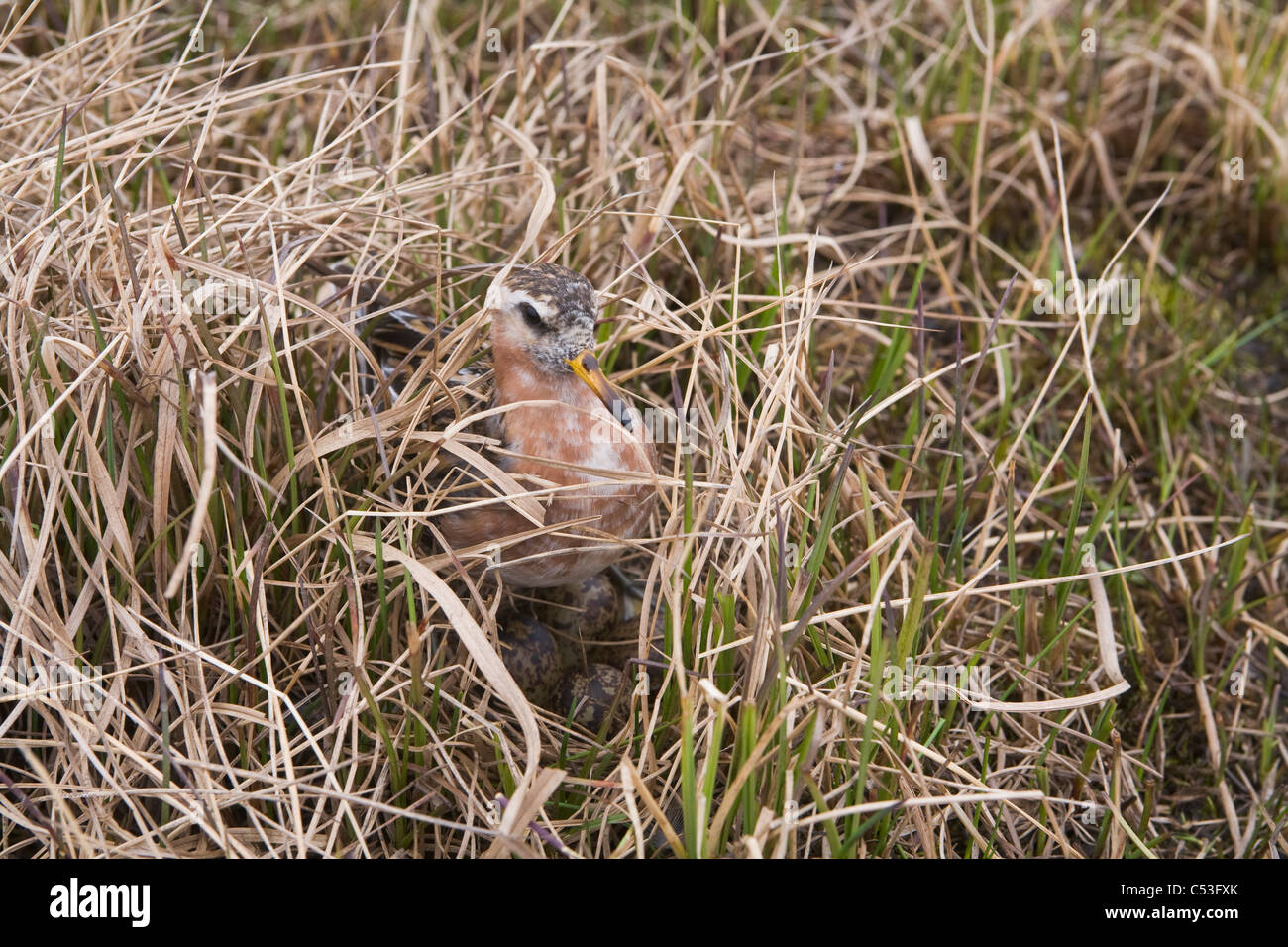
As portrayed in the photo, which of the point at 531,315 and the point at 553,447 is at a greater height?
the point at 531,315

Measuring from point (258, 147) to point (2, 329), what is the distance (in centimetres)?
173

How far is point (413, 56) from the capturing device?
4.82m

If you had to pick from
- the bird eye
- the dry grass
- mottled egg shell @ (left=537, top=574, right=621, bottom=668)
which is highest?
the bird eye

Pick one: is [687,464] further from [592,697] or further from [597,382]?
[592,697]

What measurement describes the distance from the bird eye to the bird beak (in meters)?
0.13

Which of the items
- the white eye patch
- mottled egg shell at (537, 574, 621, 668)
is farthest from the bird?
mottled egg shell at (537, 574, 621, 668)

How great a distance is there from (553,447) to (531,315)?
0.37m

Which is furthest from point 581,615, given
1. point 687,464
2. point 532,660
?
point 687,464

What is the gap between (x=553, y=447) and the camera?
3344 mm

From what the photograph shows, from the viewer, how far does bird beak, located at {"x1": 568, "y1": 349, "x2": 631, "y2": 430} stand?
329 centimetres

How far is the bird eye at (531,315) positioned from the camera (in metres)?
3.25

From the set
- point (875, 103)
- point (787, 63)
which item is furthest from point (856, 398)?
point (875, 103)

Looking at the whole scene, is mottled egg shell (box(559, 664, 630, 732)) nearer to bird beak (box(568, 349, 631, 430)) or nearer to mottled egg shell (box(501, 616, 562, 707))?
mottled egg shell (box(501, 616, 562, 707))

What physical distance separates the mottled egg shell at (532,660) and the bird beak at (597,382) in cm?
67
